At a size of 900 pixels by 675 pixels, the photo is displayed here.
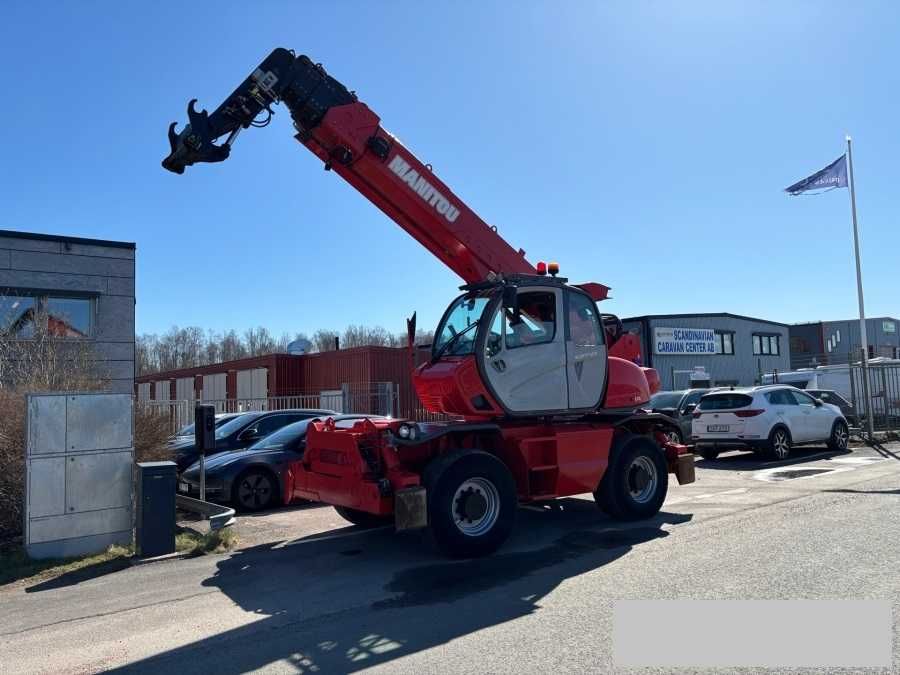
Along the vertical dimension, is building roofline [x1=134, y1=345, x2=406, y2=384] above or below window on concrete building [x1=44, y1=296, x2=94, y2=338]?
below

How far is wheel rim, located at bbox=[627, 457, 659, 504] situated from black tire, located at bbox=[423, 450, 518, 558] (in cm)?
238

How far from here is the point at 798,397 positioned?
1661 cm

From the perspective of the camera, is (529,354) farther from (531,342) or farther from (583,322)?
(583,322)

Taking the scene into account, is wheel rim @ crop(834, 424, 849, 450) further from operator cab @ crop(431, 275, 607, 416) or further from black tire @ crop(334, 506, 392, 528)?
black tire @ crop(334, 506, 392, 528)

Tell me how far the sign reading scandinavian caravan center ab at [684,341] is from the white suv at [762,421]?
679 inches

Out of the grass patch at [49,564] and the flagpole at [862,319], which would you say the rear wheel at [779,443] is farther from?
the grass patch at [49,564]

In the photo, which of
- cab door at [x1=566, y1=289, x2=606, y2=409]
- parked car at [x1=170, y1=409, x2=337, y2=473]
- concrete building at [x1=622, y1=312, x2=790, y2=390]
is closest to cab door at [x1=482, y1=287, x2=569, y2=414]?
cab door at [x1=566, y1=289, x2=606, y2=409]

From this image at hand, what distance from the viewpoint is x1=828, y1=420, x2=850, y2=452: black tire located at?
17.0m

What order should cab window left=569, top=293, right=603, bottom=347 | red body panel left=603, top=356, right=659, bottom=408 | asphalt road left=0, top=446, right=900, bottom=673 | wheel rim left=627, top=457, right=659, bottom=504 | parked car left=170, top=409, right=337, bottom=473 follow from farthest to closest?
parked car left=170, top=409, right=337, bottom=473, wheel rim left=627, top=457, right=659, bottom=504, red body panel left=603, top=356, right=659, bottom=408, cab window left=569, top=293, right=603, bottom=347, asphalt road left=0, top=446, right=900, bottom=673

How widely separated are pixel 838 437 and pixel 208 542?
14.8 metres

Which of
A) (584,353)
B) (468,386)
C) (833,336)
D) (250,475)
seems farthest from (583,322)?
(833,336)

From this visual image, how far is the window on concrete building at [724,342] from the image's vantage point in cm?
3697

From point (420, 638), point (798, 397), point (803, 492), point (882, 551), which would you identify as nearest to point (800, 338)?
point (798, 397)

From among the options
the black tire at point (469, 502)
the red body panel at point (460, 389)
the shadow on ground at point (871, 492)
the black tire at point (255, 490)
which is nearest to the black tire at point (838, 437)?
the shadow on ground at point (871, 492)
